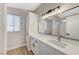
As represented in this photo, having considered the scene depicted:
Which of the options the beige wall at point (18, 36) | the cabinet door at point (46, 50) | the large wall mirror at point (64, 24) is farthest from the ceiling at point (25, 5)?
the cabinet door at point (46, 50)

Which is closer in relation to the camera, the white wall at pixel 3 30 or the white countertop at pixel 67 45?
the white countertop at pixel 67 45

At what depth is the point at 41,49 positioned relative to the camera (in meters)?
1.53

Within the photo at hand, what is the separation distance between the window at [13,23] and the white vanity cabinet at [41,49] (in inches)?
13.8

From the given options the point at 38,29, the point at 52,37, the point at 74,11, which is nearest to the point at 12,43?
the point at 38,29

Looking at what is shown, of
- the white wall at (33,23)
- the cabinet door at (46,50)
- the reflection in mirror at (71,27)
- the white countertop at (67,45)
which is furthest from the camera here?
the white wall at (33,23)

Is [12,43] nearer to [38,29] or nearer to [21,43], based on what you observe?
[21,43]

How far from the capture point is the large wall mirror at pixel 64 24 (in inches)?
54.5

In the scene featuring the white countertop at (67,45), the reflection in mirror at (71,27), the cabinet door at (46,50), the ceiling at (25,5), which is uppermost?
the ceiling at (25,5)

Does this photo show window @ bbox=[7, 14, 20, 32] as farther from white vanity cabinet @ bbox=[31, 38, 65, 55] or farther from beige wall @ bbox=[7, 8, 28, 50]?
white vanity cabinet @ bbox=[31, 38, 65, 55]

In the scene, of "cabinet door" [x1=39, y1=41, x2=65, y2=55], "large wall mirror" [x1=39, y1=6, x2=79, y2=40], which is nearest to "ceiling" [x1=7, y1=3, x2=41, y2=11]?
"large wall mirror" [x1=39, y1=6, x2=79, y2=40]

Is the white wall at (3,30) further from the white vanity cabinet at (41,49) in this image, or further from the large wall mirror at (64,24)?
the large wall mirror at (64,24)

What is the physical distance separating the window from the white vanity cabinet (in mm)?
350

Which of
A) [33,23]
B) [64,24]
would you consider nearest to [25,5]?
[33,23]

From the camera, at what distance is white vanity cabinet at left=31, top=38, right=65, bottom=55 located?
4.30 feet
